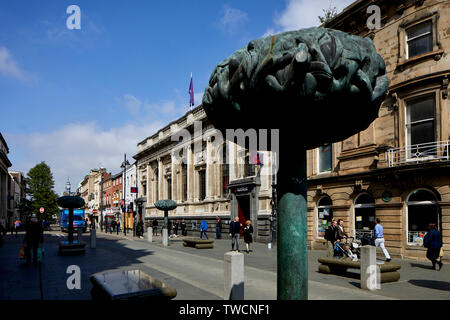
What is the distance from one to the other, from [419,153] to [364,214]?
158 inches

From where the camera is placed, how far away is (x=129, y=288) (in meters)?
5.03

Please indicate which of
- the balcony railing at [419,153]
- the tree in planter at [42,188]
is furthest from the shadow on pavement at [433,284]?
the tree in planter at [42,188]

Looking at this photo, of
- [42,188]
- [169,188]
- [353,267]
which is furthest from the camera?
[42,188]

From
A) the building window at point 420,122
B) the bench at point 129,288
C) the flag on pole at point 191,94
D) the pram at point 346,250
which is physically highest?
the flag on pole at point 191,94

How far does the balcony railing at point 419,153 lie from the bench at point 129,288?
42.8 ft

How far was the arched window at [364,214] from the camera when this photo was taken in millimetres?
17906

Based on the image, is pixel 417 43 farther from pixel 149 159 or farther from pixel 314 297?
pixel 149 159

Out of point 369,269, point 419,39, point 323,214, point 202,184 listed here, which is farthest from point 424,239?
point 202,184

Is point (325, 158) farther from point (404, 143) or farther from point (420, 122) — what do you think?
point (420, 122)

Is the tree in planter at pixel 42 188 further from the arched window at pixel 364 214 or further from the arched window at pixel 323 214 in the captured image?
the arched window at pixel 364 214

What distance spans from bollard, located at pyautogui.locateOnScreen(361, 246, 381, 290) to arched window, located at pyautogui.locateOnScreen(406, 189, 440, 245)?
23.7 feet
